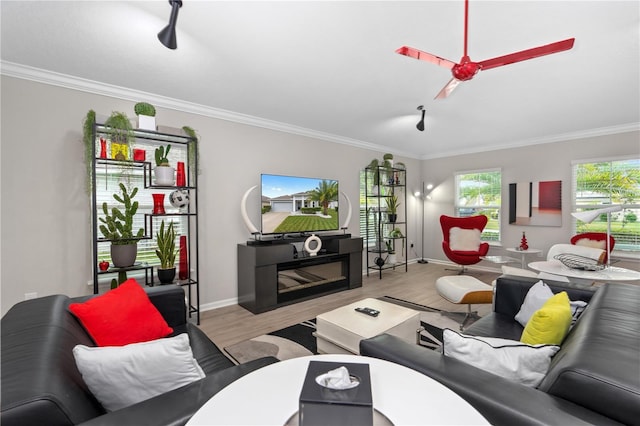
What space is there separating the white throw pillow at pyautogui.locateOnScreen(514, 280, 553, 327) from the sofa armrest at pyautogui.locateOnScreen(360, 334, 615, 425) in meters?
1.24

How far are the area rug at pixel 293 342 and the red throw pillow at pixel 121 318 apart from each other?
89 centimetres

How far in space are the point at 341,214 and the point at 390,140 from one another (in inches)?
63.7

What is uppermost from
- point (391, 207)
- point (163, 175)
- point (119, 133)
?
point (119, 133)

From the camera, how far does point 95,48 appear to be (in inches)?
87.5

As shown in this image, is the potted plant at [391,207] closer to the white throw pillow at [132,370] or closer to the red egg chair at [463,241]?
the red egg chair at [463,241]

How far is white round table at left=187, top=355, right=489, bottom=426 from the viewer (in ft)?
2.55

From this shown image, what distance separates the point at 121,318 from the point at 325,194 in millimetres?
3287

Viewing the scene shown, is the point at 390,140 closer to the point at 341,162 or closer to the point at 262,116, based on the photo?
the point at 341,162

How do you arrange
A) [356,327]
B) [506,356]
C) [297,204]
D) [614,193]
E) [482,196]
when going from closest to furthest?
[506,356] < [356,327] < [297,204] < [614,193] < [482,196]

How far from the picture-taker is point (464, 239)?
5.30m

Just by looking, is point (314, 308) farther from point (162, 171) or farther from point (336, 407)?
point (336, 407)

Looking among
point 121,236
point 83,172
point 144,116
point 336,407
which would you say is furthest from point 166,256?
point 336,407

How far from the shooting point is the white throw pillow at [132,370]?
0.97 meters

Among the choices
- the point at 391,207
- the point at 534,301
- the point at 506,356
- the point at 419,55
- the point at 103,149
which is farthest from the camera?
the point at 391,207
